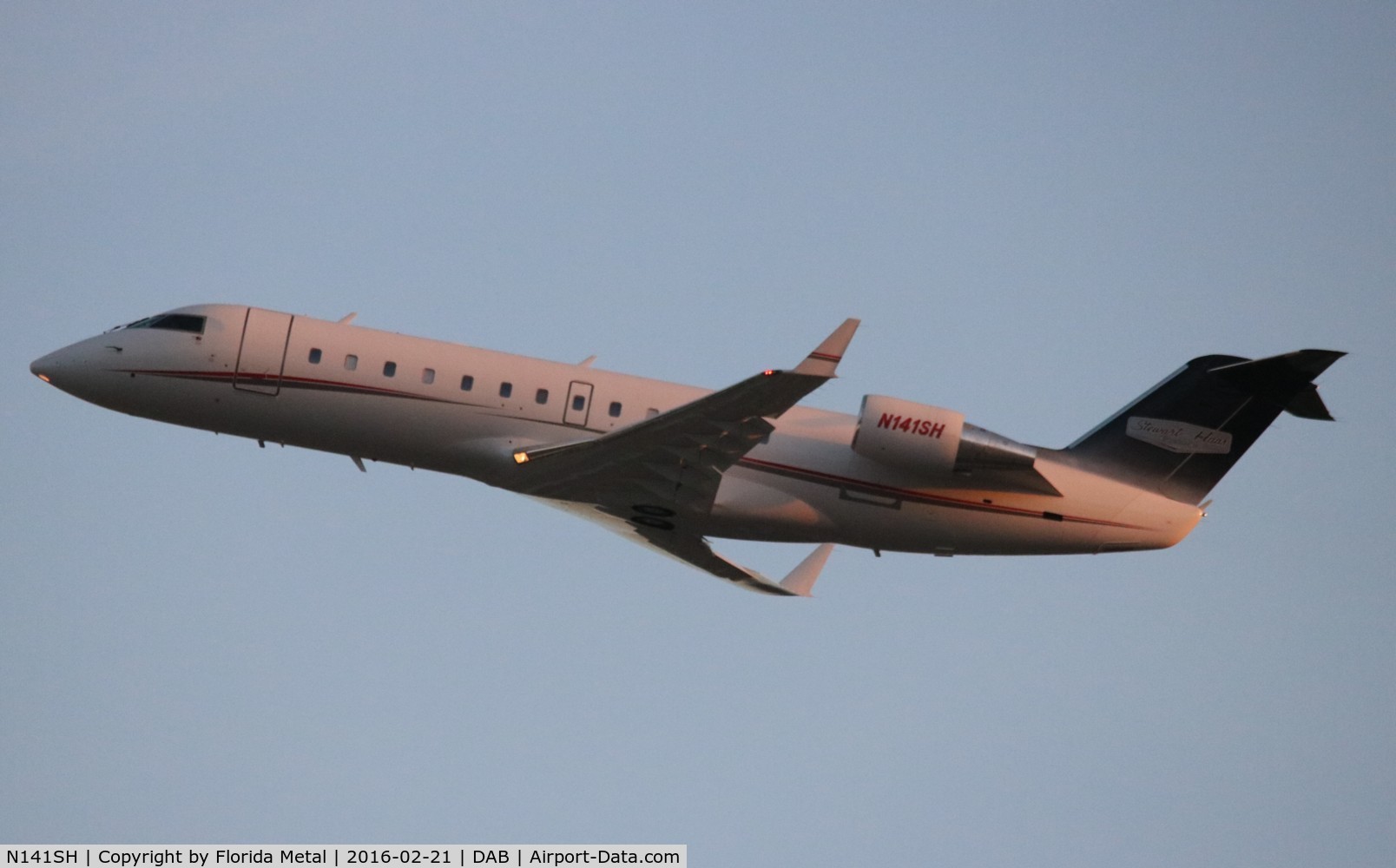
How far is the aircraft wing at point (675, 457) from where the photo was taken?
21.4 meters

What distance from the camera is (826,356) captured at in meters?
21.1

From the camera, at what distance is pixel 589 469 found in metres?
23.8

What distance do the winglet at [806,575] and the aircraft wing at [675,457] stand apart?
5.87 feet

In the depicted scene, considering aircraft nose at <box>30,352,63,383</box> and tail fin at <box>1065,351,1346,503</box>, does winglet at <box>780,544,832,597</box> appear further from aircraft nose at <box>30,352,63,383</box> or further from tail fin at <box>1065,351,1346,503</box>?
aircraft nose at <box>30,352,63,383</box>

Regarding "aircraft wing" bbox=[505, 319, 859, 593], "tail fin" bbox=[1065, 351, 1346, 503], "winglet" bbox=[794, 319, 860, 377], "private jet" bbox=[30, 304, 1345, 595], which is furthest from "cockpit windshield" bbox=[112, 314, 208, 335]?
"tail fin" bbox=[1065, 351, 1346, 503]

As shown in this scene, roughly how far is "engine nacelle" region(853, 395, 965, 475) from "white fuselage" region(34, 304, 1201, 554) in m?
0.38

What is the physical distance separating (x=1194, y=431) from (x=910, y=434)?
186 inches

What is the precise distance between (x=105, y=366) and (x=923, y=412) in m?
12.0

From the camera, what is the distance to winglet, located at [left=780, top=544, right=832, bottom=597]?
27172 millimetres

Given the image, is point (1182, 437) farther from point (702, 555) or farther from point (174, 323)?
point (174, 323)

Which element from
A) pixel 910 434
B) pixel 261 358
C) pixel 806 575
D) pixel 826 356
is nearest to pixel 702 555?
pixel 806 575

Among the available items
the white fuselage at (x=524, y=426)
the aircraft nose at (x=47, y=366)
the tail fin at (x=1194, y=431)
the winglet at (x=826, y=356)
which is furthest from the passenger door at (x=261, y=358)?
the tail fin at (x=1194, y=431)

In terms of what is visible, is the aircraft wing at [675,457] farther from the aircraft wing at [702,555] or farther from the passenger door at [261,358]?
the passenger door at [261,358]

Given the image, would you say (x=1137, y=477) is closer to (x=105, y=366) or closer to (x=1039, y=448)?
(x=1039, y=448)
